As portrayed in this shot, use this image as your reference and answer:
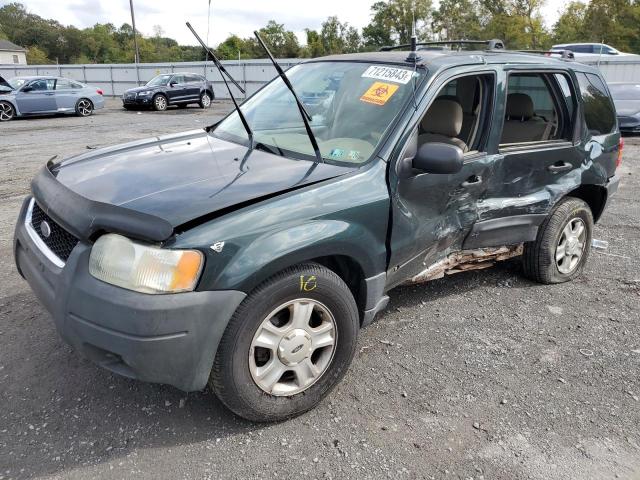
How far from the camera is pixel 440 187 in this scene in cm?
319

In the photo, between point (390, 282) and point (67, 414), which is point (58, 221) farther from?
point (390, 282)

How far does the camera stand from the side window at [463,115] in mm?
3496

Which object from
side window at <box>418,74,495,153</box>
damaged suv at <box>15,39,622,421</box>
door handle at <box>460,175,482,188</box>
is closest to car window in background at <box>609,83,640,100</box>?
damaged suv at <box>15,39,622,421</box>

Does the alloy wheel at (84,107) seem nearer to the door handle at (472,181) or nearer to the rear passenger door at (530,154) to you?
the rear passenger door at (530,154)

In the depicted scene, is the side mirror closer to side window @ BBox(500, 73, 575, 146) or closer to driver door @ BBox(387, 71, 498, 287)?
driver door @ BBox(387, 71, 498, 287)

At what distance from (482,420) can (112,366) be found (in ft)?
5.94

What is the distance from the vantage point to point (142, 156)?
10.1 feet

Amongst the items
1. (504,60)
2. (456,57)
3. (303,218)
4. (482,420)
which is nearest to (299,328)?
(303,218)

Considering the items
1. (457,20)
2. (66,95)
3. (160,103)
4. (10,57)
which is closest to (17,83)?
(66,95)

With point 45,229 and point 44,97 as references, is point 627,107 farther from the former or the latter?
point 44,97

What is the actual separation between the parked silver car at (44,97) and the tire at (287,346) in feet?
59.3

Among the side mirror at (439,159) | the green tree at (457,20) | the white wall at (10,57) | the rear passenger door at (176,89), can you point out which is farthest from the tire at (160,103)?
the white wall at (10,57)

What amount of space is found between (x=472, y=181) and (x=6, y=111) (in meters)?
18.0

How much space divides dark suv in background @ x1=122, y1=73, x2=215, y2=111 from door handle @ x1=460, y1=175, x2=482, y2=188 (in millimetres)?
19418
